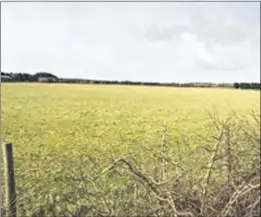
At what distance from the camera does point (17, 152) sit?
3.71 m

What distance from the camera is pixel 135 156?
3.55 meters

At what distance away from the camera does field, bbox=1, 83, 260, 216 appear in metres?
3.18

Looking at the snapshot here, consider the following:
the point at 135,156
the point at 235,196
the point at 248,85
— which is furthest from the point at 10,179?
the point at 248,85

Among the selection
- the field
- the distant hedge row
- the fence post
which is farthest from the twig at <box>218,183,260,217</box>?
the fence post

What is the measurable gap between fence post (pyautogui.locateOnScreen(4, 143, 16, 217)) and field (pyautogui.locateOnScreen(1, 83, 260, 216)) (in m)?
0.05

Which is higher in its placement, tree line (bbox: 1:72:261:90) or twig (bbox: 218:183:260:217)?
tree line (bbox: 1:72:261:90)

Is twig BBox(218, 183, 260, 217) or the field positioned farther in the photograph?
the field

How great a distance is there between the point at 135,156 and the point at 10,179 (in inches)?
37.7

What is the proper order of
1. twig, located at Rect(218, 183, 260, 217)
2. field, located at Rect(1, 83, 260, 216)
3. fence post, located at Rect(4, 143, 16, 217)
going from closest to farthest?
twig, located at Rect(218, 183, 260, 217), field, located at Rect(1, 83, 260, 216), fence post, located at Rect(4, 143, 16, 217)

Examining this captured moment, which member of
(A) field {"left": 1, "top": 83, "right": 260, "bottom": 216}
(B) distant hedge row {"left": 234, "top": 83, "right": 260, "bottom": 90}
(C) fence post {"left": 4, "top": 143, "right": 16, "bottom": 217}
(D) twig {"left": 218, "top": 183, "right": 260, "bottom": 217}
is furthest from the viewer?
(B) distant hedge row {"left": 234, "top": 83, "right": 260, "bottom": 90}

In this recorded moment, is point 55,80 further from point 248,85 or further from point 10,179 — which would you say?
point 248,85

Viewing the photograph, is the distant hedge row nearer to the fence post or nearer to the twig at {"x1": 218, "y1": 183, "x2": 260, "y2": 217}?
the twig at {"x1": 218, "y1": 183, "x2": 260, "y2": 217}

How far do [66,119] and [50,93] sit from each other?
579mm

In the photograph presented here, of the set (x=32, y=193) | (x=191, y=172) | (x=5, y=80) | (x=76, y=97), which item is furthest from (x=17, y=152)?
(x=76, y=97)
